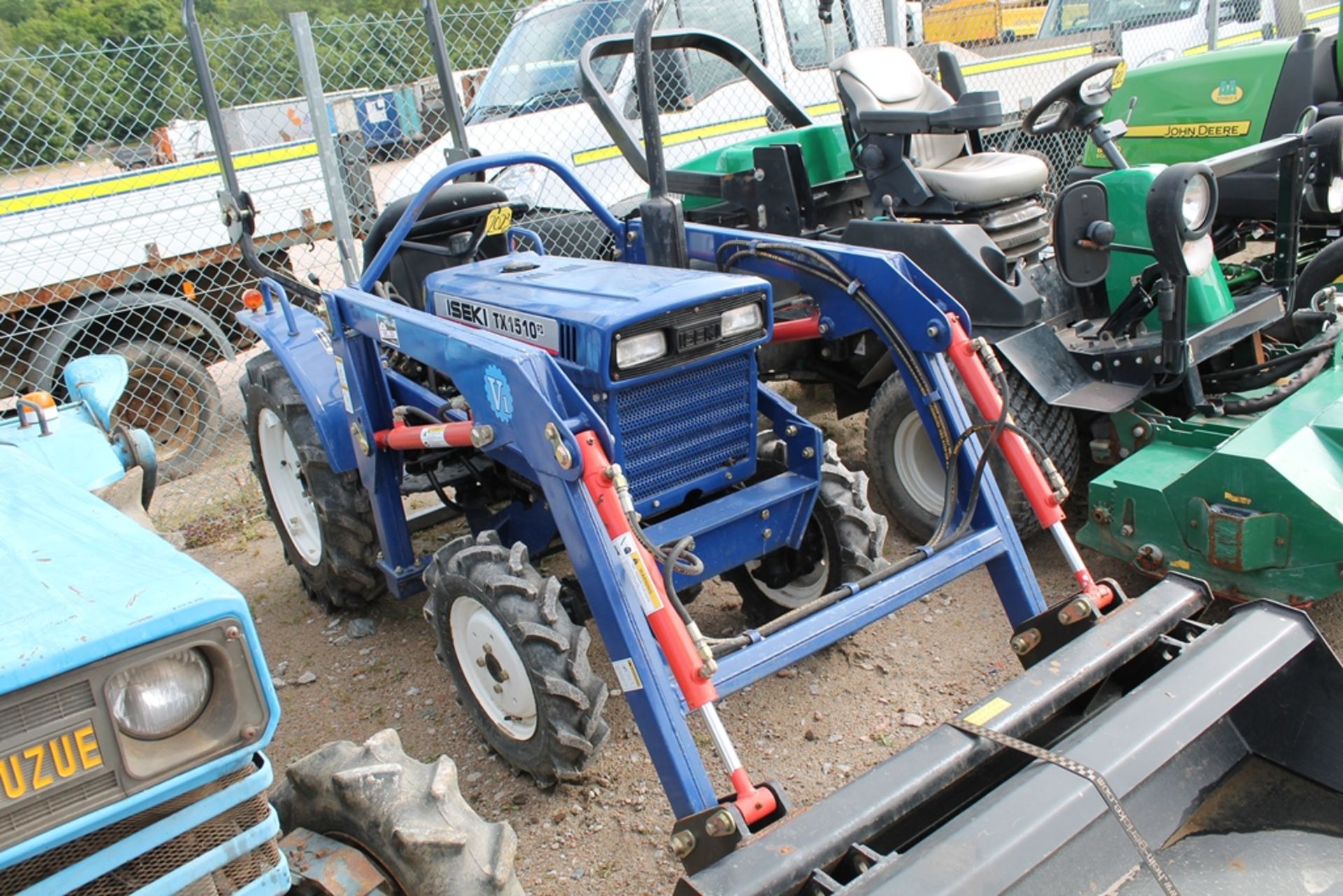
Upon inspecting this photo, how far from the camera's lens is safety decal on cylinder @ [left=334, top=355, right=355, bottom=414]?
10.7 feet

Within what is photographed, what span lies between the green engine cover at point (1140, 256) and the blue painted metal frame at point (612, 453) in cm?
126

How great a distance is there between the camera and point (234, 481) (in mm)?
5836

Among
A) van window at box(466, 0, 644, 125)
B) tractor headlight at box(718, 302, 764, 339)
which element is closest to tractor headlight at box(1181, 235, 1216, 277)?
tractor headlight at box(718, 302, 764, 339)

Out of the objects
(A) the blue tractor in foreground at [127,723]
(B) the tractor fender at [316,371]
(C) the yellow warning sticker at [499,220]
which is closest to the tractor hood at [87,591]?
(A) the blue tractor in foreground at [127,723]

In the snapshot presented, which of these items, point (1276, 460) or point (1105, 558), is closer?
point (1276, 460)

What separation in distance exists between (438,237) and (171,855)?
2.76 m

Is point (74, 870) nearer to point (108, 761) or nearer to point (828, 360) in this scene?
point (108, 761)

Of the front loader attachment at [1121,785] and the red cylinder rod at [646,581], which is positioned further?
the red cylinder rod at [646,581]

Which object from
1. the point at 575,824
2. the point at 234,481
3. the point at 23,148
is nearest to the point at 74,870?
the point at 575,824

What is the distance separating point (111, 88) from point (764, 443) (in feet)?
19.3

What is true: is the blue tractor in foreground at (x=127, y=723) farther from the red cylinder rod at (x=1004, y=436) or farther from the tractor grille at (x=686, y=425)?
the red cylinder rod at (x=1004, y=436)

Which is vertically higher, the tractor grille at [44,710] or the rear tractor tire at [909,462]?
the tractor grille at [44,710]

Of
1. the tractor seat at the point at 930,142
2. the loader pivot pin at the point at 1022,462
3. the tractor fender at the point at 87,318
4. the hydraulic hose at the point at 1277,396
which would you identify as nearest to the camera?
the loader pivot pin at the point at 1022,462

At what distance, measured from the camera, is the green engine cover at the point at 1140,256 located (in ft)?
11.8
